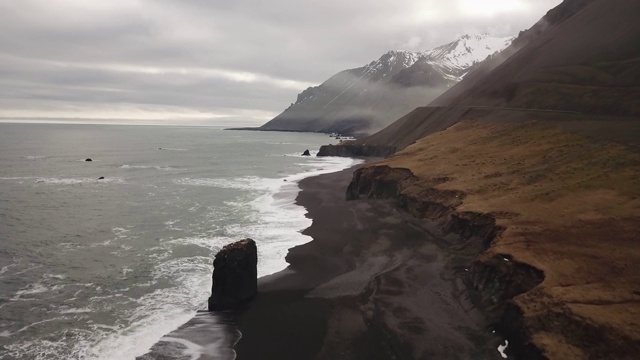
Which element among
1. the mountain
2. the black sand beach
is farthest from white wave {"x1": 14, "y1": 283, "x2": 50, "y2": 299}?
the mountain

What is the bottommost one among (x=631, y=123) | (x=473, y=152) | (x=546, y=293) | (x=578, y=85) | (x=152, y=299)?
(x=152, y=299)

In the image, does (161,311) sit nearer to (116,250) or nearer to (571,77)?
(116,250)

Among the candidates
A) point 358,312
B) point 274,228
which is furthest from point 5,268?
point 358,312

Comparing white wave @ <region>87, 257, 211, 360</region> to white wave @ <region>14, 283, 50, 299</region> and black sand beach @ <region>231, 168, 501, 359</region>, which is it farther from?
white wave @ <region>14, 283, 50, 299</region>

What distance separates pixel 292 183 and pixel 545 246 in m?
51.5

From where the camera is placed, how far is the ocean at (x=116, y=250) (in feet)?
68.2

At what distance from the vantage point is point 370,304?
902 inches

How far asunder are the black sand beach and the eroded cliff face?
3.01 ft

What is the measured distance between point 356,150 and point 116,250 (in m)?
94.3

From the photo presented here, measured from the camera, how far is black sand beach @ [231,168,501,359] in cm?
1886

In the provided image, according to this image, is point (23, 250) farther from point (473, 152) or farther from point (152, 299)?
point (473, 152)

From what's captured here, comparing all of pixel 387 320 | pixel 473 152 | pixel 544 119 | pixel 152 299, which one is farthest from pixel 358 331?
pixel 544 119

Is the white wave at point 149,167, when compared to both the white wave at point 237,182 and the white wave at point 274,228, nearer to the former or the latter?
the white wave at point 237,182

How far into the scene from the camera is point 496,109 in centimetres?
7212
